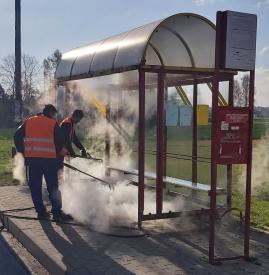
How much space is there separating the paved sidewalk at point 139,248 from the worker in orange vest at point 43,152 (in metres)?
0.35

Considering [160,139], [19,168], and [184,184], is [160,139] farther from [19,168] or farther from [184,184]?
[19,168]

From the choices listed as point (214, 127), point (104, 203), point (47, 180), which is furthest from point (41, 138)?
point (214, 127)

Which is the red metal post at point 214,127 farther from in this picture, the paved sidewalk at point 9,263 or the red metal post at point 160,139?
the paved sidewalk at point 9,263

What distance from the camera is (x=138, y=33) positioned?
639cm

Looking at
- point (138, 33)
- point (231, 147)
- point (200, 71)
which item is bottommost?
point (231, 147)

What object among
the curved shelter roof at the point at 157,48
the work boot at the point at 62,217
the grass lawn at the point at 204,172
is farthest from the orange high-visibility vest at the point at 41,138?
the grass lawn at the point at 204,172

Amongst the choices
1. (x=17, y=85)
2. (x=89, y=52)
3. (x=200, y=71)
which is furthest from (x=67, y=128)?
(x=17, y=85)

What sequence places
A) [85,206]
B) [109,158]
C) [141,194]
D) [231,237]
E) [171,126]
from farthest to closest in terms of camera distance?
[109,158] < [171,126] < [85,206] < [141,194] < [231,237]

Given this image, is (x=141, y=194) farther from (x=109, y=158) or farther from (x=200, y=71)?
(x=109, y=158)

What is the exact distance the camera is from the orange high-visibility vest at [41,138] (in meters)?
6.85

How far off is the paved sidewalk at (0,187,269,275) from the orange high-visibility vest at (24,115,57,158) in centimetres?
97

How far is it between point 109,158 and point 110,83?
1698 mm

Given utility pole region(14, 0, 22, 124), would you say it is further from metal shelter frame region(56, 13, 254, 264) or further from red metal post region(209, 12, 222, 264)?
red metal post region(209, 12, 222, 264)

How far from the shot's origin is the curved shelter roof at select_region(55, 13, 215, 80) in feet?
20.6
